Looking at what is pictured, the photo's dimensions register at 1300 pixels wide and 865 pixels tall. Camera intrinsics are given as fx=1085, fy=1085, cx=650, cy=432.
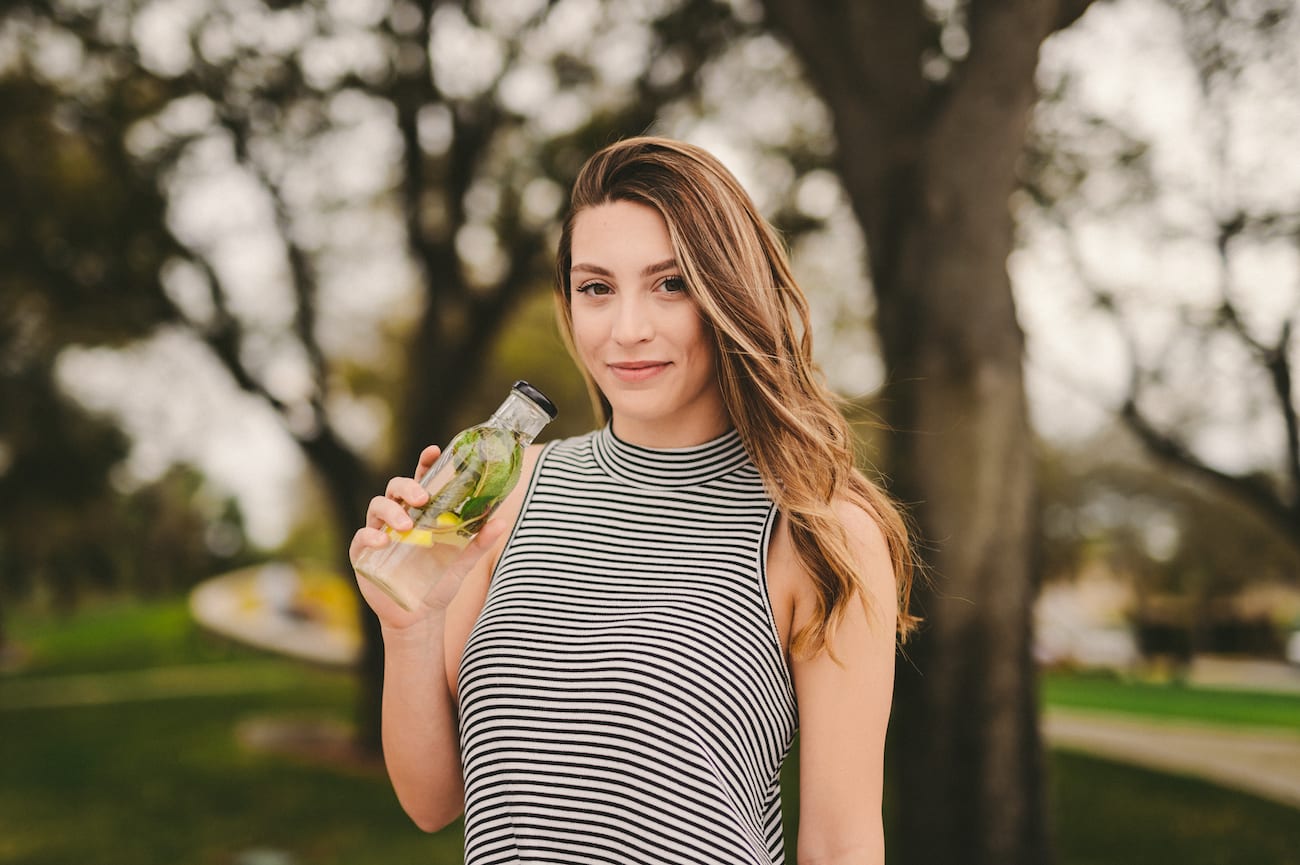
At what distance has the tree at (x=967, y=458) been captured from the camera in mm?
4051

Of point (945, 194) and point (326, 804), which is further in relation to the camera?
point (326, 804)

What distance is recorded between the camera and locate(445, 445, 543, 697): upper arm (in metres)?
1.95

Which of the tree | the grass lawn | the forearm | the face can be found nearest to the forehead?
the face

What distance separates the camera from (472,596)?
1988mm

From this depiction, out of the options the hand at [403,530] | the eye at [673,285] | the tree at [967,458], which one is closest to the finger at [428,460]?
the hand at [403,530]

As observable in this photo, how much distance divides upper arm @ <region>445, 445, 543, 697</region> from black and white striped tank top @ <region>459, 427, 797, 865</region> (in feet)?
0.36

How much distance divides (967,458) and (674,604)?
2.69m

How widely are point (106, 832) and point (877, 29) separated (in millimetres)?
7224

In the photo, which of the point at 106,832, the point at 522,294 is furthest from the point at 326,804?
the point at 522,294

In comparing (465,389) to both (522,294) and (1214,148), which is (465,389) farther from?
(1214,148)

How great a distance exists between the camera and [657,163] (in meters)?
1.80

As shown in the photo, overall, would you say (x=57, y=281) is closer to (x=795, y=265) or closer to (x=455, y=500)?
(x=795, y=265)

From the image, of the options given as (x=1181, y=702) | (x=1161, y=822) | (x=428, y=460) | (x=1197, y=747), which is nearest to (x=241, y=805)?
(x=1161, y=822)

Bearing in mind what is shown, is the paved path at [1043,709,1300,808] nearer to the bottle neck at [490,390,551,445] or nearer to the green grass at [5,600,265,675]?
the bottle neck at [490,390,551,445]
